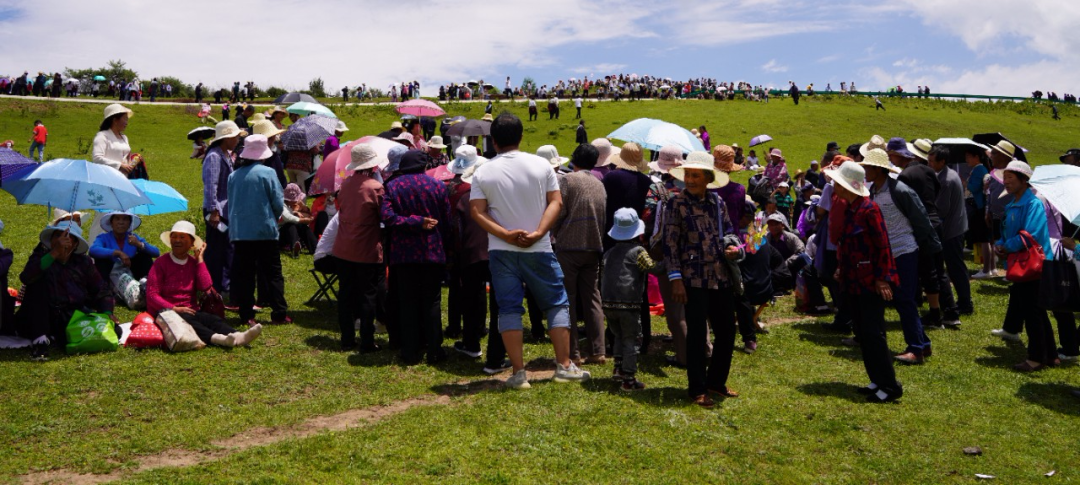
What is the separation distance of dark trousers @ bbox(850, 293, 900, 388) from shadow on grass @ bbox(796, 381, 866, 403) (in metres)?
0.23

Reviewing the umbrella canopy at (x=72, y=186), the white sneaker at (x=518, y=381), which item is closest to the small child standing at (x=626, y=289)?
the white sneaker at (x=518, y=381)

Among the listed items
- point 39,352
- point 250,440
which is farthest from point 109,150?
point 250,440

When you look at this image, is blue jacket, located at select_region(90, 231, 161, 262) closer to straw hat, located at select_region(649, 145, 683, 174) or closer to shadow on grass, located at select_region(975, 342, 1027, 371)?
straw hat, located at select_region(649, 145, 683, 174)

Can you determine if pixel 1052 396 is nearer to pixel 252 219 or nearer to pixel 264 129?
pixel 252 219

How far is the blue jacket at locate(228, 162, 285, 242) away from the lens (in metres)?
8.24

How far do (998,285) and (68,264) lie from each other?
12.0 m

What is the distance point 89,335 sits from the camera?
7.20 meters

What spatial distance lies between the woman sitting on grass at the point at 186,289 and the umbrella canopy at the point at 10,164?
193cm

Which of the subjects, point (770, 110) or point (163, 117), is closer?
point (163, 117)

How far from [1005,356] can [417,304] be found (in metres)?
5.82

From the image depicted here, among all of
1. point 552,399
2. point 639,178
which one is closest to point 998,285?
point 639,178

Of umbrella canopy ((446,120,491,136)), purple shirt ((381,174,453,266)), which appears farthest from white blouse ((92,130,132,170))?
umbrella canopy ((446,120,491,136))

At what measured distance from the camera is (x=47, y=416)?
559cm

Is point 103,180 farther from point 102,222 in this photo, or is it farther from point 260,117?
point 260,117
